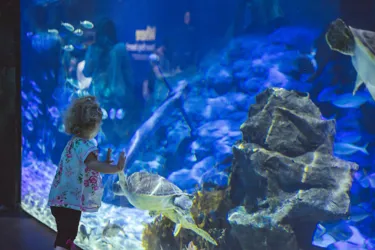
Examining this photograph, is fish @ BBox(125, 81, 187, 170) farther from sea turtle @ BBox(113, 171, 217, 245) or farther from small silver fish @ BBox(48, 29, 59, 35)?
small silver fish @ BBox(48, 29, 59, 35)

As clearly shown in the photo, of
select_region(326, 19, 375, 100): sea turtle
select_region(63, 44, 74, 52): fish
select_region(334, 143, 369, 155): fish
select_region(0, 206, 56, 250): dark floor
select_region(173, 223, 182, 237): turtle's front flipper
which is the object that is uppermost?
select_region(326, 19, 375, 100): sea turtle

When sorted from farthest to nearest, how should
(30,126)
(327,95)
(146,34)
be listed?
1. (30,126)
2. (146,34)
3. (327,95)

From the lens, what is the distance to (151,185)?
3.48 metres

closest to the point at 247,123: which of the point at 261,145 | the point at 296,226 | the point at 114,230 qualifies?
the point at 261,145

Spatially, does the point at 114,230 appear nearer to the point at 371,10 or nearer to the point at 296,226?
the point at 296,226

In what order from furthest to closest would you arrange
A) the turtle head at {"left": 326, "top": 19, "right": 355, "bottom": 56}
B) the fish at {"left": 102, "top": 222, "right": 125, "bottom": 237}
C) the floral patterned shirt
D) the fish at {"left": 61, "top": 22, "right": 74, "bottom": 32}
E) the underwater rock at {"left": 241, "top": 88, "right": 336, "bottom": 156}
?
the fish at {"left": 61, "top": 22, "right": 74, "bottom": 32}
the fish at {"left": 102, "top": 222, "right": 125, "bottom": 237}
the underwater rock at {"left": 241, "top": 88, "right": 336, "bottom": 156}
the floral patterned shirt
the turtle head at {"left": 326, "top": 19, "right": 355, "bottom": 56}

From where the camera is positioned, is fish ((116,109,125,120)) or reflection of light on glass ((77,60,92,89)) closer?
fish ((116,109,125,120))

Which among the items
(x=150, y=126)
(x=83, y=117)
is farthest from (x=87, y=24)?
(x=83, y=117)

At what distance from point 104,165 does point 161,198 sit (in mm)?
960

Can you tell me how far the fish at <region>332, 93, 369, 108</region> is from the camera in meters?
2.63

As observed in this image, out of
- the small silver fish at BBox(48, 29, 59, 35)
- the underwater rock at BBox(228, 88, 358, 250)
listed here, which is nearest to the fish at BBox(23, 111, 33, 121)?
the small silver fish at BBox(48, 29, 59, 35)

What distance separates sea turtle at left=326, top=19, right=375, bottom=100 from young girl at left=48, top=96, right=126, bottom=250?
1683 millimetres

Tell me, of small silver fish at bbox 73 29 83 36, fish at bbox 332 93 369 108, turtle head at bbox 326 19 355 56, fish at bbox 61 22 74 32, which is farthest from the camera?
fish at bbox 61 22 74 32

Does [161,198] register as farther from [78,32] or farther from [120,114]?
[78,32]
